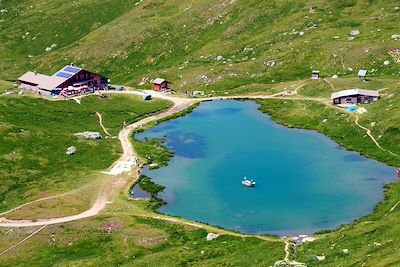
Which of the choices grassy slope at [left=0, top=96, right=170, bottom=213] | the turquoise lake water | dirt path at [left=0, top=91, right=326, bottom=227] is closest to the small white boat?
the turquoise lake water

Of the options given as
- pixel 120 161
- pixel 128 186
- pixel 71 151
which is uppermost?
pixel 71 151

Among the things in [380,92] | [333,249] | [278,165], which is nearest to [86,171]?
[278,165]

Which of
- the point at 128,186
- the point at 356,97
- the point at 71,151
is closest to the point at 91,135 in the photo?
the point at 71,151

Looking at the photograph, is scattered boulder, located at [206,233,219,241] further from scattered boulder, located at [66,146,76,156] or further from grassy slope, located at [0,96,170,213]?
scattered boulder, located at [66,146,76,156]

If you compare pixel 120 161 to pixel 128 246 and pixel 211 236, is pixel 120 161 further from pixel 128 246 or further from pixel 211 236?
pixel 211 236

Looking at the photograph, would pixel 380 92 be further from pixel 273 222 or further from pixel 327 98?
pixel 273 222

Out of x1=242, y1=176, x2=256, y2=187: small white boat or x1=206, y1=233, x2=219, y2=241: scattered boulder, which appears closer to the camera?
x1=206, y1=233, x2=219, y2=241: scattered boulder
